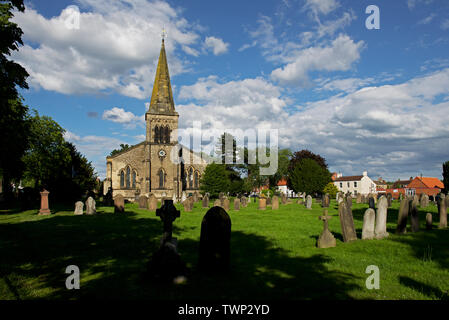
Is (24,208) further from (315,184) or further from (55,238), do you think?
(315,184)

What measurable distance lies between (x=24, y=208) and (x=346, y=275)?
934 inches

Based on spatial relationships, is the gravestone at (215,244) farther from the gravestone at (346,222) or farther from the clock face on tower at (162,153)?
the clock face on tower at (162,153)

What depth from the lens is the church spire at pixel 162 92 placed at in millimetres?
40781

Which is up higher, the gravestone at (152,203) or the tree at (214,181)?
the tree at (214,181)

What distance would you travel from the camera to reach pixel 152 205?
22250 mm

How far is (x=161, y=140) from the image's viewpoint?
132ft

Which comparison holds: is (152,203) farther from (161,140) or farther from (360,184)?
(360,184)

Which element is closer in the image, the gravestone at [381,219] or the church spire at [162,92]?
the gravestone at [381,219]

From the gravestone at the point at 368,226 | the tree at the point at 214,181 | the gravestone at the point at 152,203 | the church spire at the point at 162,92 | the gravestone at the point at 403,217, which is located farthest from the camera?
the church spire at the point at 162,92

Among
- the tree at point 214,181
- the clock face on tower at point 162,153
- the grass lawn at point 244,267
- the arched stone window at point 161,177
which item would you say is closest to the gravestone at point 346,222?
the grass lawn at point 244,267

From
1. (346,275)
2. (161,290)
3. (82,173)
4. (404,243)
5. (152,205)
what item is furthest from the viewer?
(82,173)

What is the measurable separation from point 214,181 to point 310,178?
16.5m

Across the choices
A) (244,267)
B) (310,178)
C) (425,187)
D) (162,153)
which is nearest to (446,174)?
(425,187)
